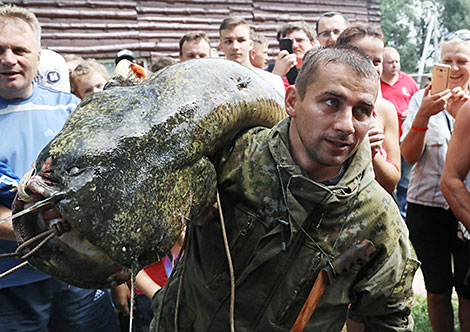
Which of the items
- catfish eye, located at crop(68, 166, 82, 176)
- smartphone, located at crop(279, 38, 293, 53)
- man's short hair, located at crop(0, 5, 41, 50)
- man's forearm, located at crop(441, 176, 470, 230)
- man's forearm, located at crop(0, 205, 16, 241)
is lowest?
man's forearm, located at crop(441, 176, 470, 230)

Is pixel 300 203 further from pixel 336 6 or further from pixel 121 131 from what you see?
pixel 336 6

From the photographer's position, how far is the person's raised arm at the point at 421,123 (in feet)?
11.6

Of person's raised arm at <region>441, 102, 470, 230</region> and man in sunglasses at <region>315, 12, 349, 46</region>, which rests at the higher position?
man in sunglasses at <region>315, 12, 349, 46</region>

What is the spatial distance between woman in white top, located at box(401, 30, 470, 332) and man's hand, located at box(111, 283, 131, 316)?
243cm

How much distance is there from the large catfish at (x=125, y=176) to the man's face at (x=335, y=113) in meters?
0.34

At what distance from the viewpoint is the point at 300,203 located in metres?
1.91

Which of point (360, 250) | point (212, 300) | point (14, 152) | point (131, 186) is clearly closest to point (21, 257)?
point (131, 186)

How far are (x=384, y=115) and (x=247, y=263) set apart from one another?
5.88 ft

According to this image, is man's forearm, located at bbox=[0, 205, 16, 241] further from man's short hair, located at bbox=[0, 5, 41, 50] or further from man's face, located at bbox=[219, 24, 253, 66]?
man's face, located at bbox=[219, 24, 253, 66]

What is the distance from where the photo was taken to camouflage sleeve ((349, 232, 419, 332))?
2.00 m

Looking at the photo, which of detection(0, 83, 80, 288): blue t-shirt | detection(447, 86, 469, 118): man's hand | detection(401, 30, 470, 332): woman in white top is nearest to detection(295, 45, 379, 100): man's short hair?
detection(0, 83, 80, 288): blue t-shirt

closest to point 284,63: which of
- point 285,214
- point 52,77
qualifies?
point 52,77

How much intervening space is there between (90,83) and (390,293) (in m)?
3.49

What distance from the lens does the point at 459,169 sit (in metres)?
3.35
